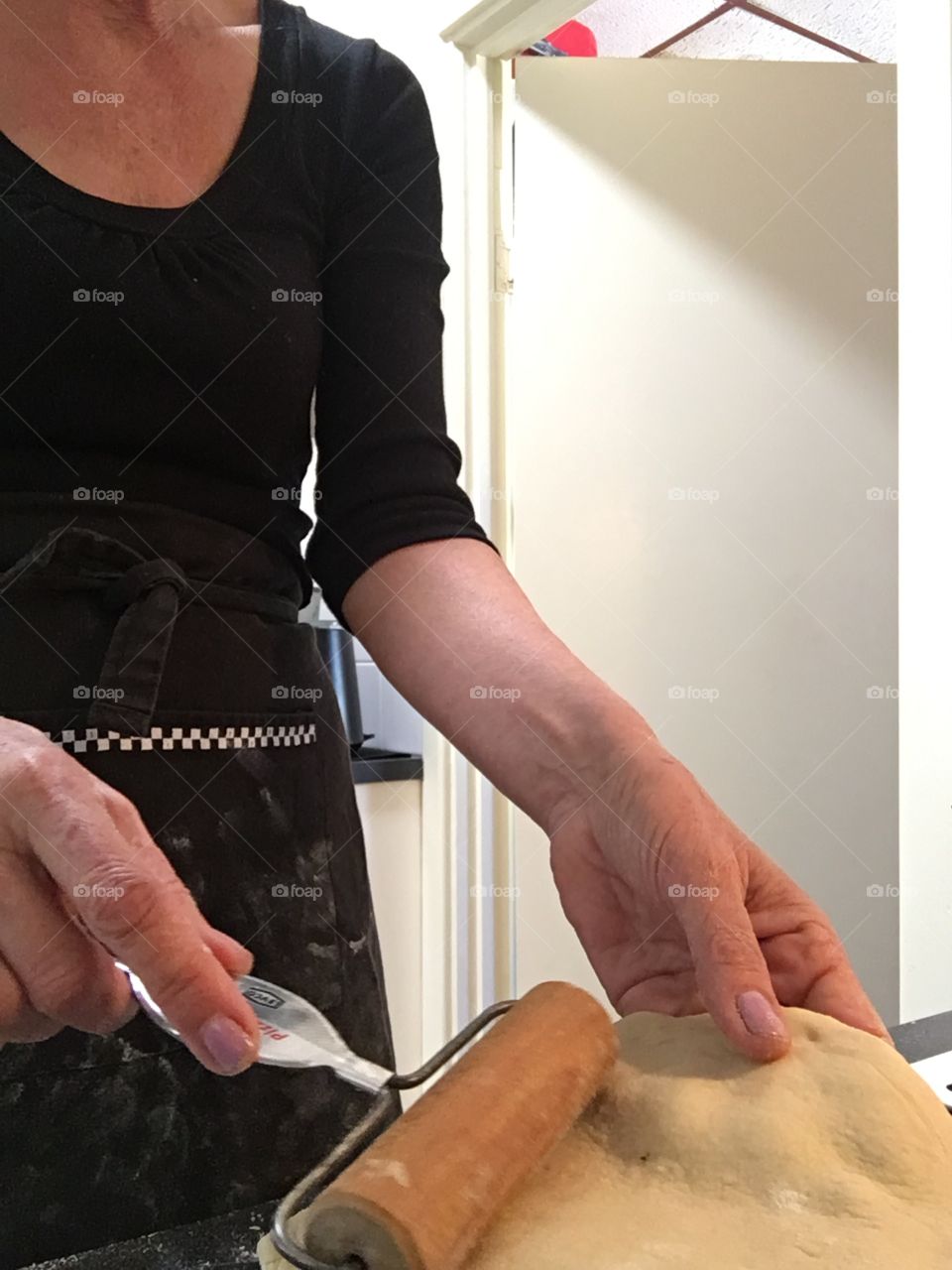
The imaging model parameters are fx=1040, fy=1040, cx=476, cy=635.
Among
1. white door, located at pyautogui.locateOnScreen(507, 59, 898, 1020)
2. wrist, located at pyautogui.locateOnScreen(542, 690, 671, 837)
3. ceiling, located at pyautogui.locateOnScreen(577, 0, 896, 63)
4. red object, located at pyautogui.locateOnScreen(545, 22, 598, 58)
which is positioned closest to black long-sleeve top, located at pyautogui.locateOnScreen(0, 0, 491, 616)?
wrist, located at pyautogui.locateOnScreen(542, 690, 671, 837)

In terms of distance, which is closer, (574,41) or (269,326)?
(269,326)

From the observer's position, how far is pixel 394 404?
67 cm

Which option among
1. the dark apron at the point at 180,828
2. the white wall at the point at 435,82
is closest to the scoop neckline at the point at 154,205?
the dark apron at the point at 180,828

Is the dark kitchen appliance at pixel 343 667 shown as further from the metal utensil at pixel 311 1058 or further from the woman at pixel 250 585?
the metal utensil at pixel 311 1058

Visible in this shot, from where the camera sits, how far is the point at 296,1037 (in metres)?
0.43

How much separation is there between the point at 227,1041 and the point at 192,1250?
140 millimetres

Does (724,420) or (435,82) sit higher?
(435,82)

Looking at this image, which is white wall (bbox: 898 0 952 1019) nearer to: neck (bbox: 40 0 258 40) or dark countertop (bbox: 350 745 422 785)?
dark countertop (bbox: 350 745 422 785)

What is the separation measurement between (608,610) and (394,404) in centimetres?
106

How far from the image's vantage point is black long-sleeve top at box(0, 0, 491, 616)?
57 centimetres

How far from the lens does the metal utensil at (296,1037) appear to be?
402 millimetres

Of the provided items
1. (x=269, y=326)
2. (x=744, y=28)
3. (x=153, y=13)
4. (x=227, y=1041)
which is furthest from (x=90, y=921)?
(x=744, y=28)

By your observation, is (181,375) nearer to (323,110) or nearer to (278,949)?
(323,110)

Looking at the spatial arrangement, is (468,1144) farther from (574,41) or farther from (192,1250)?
(574,41)
